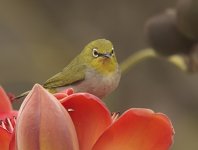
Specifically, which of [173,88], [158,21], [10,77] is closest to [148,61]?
[173,88]

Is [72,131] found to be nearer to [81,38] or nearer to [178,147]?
[178,147]

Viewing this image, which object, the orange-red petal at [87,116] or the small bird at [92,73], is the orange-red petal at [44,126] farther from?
the small bird at [92,73]

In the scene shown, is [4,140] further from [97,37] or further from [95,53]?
[97,37]

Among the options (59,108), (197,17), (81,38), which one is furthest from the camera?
(81,38)

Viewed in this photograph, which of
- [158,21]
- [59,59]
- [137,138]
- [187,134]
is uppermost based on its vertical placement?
[137,138]

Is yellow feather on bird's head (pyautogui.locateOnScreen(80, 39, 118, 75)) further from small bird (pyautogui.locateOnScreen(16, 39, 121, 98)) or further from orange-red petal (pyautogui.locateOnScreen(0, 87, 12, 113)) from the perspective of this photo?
orange-red petal (pyautogui.locateOnScreen(0, 87, 12, 113))

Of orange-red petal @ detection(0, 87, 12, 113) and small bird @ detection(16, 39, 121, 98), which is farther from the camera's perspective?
small bird @ detection(16, 39, 121, 98)

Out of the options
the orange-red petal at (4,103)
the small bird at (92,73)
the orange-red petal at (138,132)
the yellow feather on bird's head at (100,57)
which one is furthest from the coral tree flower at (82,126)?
the yellow feather on bird's head at (100,57)

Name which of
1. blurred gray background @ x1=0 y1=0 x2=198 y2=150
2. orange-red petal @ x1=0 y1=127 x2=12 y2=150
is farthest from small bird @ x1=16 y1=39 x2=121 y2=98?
blurred gray background @ x1=0 y1=0 x2=198 y2=150
